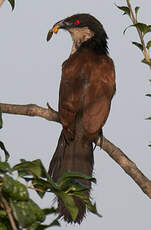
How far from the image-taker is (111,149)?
170 inches

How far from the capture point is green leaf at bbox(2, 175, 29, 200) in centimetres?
144

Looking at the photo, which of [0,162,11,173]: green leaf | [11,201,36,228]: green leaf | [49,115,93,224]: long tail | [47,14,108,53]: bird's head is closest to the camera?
[11,201,36,228]: green leaf

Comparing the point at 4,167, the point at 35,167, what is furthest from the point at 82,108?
the point at 4,167

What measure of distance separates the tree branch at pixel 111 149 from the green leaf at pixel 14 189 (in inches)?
98.1

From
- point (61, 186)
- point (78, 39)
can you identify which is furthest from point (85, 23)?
point (61, 186)

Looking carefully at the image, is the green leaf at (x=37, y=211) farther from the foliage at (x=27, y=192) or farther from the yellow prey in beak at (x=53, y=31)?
the yellow prey in beak at (x=53, y=31)

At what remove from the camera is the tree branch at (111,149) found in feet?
12.8

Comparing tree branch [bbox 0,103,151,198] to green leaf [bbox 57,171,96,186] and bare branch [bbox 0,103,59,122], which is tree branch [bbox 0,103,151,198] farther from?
green leaf [bbox 57,171,96,186]

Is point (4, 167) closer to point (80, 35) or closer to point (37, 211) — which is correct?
point (37, 211)

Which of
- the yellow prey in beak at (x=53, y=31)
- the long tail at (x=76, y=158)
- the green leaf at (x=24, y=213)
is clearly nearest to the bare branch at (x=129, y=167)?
the long tail at (x=76, y=158)

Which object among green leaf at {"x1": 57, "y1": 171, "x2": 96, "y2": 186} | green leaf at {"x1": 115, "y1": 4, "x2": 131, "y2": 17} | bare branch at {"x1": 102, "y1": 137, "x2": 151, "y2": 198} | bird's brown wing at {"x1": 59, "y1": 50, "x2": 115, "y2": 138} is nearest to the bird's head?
bird's brown wing at {"x1": 59, "y1": 50, "x2": 115, "y2": 138}

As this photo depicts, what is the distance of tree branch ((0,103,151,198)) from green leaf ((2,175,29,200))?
2.49 m

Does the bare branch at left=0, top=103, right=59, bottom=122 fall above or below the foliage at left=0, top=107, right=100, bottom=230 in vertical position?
below

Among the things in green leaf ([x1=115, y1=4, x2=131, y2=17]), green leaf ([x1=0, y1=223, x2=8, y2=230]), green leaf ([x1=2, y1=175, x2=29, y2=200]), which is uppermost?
green leaf ([x1=115, y1=4, x2=131, y2=17])
